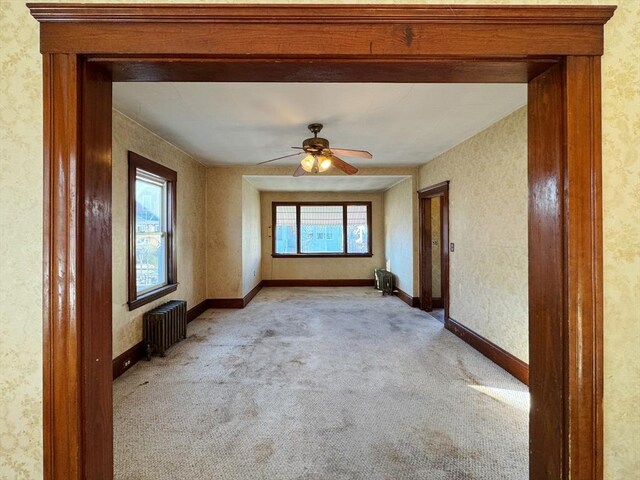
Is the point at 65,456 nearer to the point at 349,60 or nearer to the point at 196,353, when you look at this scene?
the point at 349,60

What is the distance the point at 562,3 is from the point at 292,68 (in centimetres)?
84

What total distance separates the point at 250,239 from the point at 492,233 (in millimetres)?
4426

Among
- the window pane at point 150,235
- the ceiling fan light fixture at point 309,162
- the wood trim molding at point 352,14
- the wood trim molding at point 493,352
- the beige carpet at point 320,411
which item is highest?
the ceiling fan light fixture at point 309,162

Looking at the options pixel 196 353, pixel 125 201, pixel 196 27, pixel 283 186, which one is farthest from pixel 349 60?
pixel 283 186

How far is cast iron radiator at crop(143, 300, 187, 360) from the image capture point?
10.9 ft

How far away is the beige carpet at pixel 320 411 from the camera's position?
5.89ft

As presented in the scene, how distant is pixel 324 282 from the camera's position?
25.7 feet

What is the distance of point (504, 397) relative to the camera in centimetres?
254

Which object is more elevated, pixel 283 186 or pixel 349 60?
pixel 283 186

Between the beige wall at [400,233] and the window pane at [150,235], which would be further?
the beige wall at [400,233]

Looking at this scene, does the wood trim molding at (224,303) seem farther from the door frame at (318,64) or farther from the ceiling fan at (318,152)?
the door frame at (318,64)

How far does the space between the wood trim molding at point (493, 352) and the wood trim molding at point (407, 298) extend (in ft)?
4.17

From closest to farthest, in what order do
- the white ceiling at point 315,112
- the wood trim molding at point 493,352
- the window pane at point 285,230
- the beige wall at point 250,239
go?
the white ceiling at point 315,112, the wood trim molding at point 493,352, the beige wall at point 250,239, the window pane at point 285,230

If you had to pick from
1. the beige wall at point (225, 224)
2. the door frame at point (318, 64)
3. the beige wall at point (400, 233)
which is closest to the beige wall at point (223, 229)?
the beige wall at point (225, 224)
